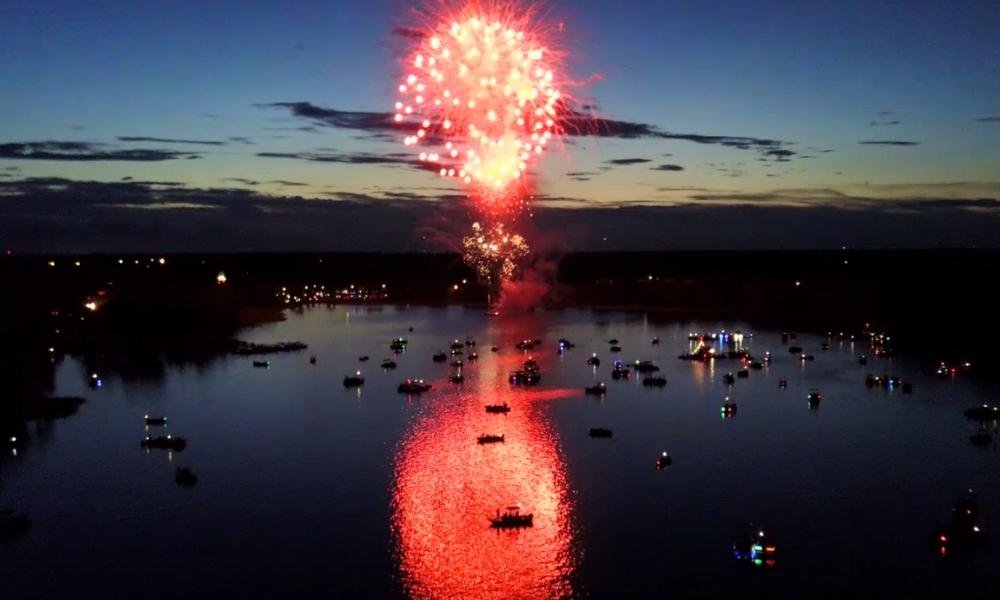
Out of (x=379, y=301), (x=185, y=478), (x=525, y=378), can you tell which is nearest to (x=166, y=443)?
(x=185, y=478)

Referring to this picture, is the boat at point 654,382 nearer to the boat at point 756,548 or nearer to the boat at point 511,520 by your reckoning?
the boat at point 511,520

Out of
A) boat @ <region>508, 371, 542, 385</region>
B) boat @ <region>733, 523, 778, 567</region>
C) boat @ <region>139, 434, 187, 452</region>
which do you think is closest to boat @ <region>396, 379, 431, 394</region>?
boat @ <region>508, 371, 542, 385</region>

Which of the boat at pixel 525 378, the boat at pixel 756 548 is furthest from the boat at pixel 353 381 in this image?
the boat at pixel 756 548

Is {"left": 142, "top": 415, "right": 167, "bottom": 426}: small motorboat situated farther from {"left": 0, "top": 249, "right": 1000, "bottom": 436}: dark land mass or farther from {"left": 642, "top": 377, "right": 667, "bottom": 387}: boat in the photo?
{"left": 642, "top": 377, "right": 667, "bottom": 387}: boat

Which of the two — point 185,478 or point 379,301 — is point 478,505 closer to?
point 185,478

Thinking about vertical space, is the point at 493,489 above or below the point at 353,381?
below

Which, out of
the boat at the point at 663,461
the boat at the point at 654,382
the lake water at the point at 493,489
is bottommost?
the lake water at the point at 493,489

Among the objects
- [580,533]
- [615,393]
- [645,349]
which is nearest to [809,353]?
[645,349]
